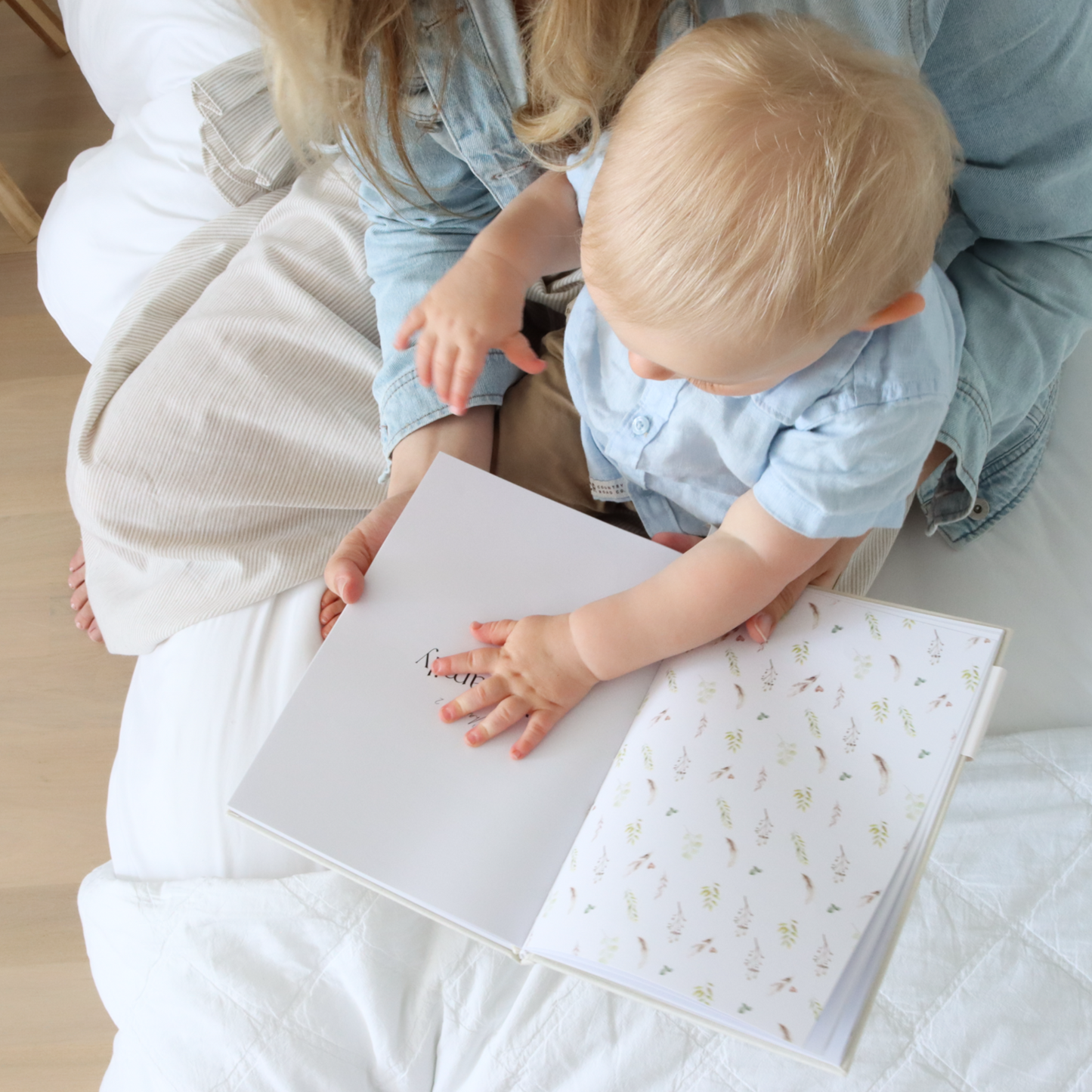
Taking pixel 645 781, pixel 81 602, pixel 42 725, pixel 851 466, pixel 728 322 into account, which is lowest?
pixel 42 725

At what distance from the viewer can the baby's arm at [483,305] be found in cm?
59

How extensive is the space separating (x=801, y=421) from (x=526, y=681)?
0.70 ft

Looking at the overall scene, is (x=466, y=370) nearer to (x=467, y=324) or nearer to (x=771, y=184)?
(x=467, y=324)

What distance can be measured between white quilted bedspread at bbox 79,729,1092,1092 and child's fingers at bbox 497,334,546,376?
36 cm

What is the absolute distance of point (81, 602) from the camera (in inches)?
41.3

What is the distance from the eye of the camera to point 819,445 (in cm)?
51

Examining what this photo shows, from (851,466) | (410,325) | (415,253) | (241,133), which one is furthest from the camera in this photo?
(241,133)

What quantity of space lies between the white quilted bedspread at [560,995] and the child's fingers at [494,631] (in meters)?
0.20

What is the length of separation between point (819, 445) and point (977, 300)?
0.21m

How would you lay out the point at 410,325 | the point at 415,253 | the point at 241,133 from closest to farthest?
the point at 410,325 < the point at 415,253 < the point at 241,133

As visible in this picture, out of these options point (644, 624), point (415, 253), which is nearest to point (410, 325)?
point (415, 253)

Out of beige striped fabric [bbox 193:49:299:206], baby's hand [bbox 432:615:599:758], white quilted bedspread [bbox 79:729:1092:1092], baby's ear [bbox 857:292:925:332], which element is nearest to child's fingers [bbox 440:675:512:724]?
baby's hand [bbox 432:615:599:758]

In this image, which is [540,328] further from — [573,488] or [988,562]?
[988,562]

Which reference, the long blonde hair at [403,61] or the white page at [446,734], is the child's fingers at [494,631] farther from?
the long blonde hair at [403,61]
